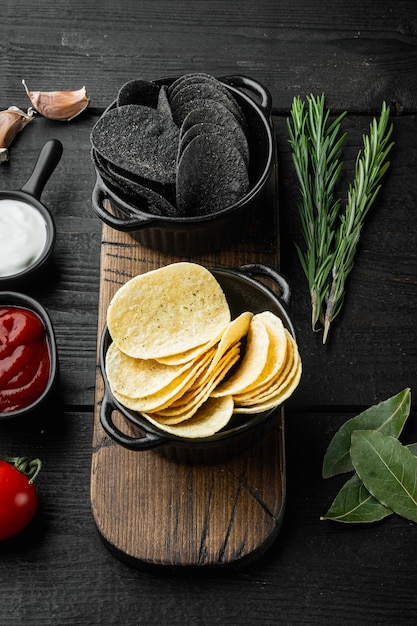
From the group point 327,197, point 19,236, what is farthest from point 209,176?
point 19,236

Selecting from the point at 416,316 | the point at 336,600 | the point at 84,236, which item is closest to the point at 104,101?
the point at 84,236

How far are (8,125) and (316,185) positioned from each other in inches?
25.4

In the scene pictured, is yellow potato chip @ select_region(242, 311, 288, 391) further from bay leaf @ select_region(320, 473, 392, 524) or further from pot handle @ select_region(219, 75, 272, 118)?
pot handle @ select_region(219, 75, 272, 118)

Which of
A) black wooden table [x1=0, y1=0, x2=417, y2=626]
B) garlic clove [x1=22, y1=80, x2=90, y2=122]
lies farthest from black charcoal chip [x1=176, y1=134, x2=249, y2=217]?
garlic clove [x1=22, y1=80, x2=90, y2=122]

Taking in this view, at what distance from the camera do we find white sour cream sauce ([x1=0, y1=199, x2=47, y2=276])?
1704mm

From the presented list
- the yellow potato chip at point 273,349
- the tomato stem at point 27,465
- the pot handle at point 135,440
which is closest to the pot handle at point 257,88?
the yellow potato chip at point 273,349

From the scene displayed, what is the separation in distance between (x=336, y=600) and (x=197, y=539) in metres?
0.27

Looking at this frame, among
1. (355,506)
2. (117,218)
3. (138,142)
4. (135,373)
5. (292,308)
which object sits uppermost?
(138,142)

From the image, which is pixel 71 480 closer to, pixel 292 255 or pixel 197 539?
pixel 197 539

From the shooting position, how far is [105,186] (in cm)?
159

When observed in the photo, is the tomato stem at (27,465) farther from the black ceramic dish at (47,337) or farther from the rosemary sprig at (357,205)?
the rosemary sprig at (357,205)

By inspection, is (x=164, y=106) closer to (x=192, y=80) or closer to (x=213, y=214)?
(x=192, y=80)

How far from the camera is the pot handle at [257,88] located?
1.68m

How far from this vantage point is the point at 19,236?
1.71 metres
